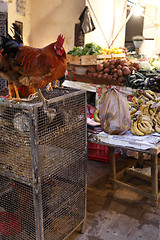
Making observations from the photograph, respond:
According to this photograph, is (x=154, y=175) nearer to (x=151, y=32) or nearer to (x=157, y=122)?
(x=157, y=122)

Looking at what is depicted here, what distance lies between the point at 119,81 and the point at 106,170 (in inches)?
69.0

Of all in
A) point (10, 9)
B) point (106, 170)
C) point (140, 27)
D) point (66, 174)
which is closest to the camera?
point (66, 174)

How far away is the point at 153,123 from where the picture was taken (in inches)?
117

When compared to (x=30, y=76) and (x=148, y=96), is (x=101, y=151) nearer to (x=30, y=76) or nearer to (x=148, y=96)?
(x=148, y=96)

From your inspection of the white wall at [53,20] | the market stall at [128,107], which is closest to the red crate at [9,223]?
the market stall at [128,107]

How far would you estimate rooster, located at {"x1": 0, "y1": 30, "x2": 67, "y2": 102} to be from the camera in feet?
6.29

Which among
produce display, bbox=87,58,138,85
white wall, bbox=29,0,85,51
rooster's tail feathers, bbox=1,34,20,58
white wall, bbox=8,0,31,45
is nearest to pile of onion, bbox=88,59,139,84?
produce display, bbox=87,58,138,85

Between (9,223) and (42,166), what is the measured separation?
77cm

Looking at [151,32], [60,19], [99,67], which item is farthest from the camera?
[151,32]

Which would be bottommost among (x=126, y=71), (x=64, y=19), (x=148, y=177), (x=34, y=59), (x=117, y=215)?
(x=117, y=215)

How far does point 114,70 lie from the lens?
15.2 feet

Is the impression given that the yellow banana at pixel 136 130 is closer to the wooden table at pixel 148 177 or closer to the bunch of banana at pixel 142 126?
the bunch of banana at pixel 142 126

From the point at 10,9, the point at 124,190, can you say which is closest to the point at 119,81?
the point at 124,190

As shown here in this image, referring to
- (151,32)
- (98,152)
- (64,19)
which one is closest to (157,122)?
(98,152)
